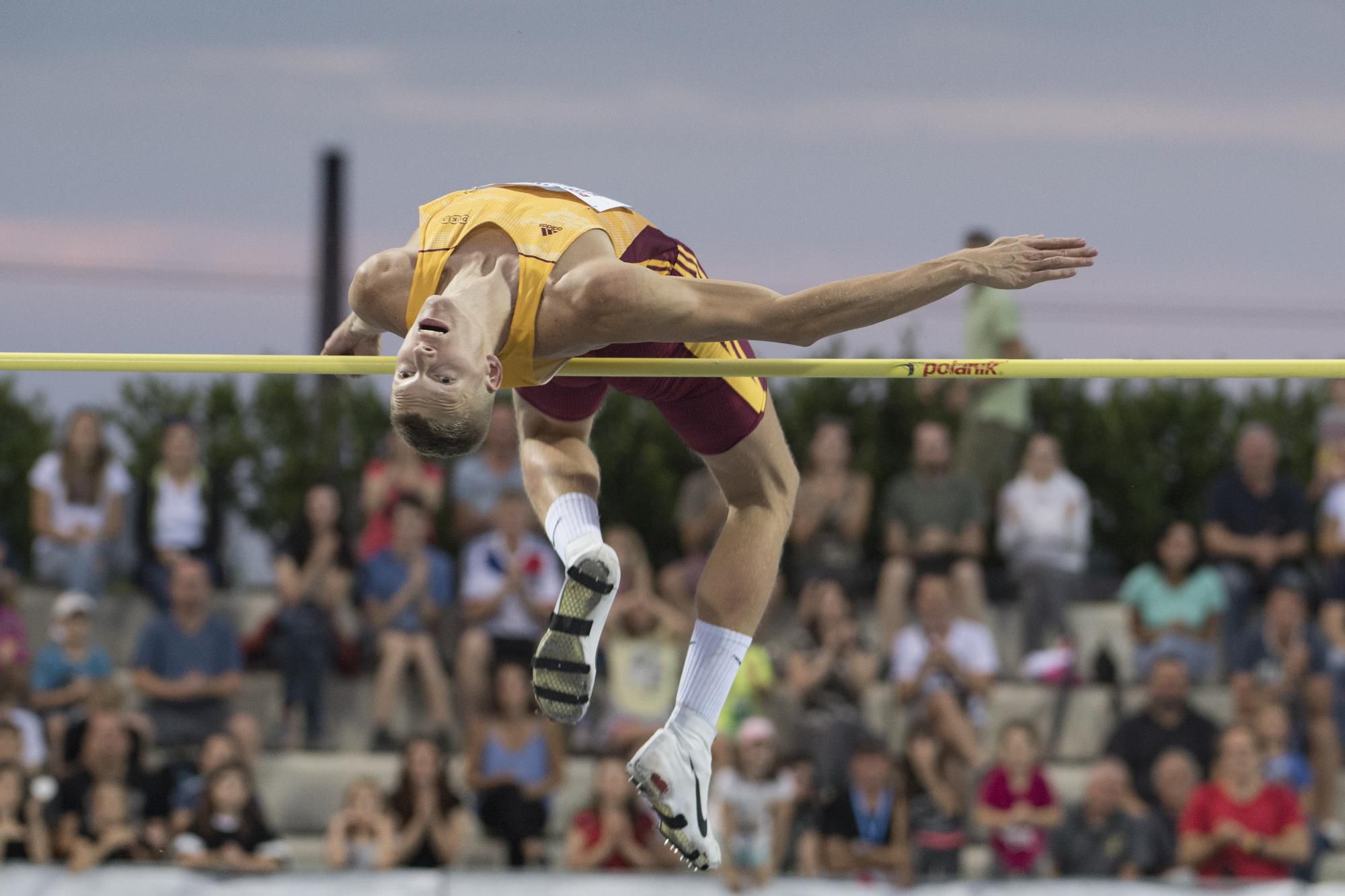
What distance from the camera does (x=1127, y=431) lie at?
1011 centimetres

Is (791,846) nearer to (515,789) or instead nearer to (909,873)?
(909,873)

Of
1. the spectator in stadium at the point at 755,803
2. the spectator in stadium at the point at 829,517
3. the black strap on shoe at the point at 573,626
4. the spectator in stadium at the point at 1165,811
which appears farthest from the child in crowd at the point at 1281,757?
the black strap on shoe at the point at 573,626

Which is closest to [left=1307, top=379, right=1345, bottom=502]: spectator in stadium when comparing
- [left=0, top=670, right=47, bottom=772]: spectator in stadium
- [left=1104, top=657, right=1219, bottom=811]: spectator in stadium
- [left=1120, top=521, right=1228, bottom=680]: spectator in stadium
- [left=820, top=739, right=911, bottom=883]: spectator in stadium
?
[left=1120, top=521, right=1228, bottom=680]: spectator in stadium

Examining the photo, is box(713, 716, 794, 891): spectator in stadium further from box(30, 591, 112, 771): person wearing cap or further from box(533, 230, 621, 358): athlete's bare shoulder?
box(533, 230, 621, 358): athlete's bare shoulder

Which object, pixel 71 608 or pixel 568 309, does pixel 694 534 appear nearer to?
pixel 71 608

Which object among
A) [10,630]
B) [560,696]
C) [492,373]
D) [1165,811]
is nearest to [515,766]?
[10,630]

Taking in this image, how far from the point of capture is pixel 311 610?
8805mm

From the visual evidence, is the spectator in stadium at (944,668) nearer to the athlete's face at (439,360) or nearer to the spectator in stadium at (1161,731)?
the spectator in stadium at (1161,731)

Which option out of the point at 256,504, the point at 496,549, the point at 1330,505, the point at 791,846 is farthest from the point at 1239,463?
the point at 256,504

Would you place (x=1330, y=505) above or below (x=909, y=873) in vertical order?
above

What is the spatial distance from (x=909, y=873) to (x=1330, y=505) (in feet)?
9.49

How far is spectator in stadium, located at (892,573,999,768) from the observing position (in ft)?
27.5

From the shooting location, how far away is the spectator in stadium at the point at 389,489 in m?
8.84

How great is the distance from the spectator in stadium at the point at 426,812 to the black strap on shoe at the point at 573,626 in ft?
11.7
